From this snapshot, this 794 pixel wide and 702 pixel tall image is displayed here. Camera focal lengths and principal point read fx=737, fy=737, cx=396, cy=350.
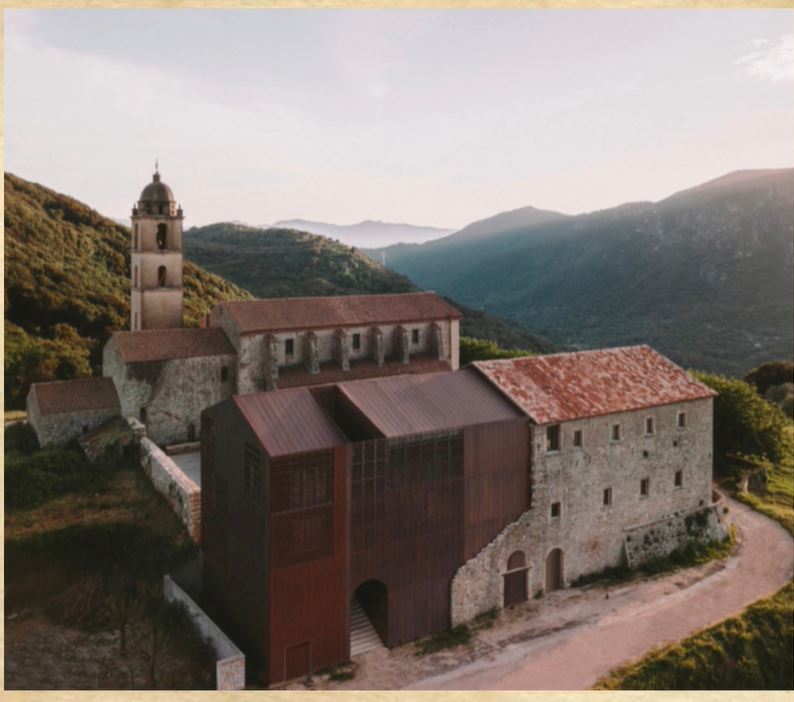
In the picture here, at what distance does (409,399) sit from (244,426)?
3933 mm

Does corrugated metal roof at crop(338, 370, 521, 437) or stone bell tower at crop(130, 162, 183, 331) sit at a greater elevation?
stone bell tower at crop(130, 162, 183, 331)

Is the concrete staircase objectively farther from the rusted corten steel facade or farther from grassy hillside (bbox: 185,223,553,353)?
grassy hillside (bbox: 185,223,553,353)

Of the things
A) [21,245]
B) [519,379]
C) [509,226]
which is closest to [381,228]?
[509,226]

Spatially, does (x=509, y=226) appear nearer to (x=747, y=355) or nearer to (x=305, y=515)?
(x=747, y=355)

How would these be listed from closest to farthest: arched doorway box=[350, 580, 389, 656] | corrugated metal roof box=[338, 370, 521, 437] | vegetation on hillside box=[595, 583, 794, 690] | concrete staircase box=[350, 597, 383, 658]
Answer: vegetation on hillside box=[595, 583, 794, 690]
concrete staircase box=[350, 597, 383, 658]
arched doorway box=[350, 580, 389, 656]
corrugated metal roof box=[338, 370, 521, 437]

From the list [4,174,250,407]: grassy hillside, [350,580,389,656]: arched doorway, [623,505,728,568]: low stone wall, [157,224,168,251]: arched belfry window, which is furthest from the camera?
[4,174,250,407]: grassy hillside

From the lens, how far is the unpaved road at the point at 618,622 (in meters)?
14.7

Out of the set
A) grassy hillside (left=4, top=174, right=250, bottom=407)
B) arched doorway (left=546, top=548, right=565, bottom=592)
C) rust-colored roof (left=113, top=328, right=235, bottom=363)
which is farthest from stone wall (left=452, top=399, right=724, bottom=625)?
grassy hillside (left=4, top=174, right=250, bottom=407)

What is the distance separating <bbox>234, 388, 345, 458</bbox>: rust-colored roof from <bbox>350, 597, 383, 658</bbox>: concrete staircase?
13.6ft

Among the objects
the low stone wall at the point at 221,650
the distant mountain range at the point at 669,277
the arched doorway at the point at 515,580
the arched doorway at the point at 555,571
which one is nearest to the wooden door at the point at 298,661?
the low stone wall at the point at 221,650

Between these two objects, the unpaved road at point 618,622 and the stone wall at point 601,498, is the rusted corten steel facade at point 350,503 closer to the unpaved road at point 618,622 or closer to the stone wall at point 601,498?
the stone wall at point 601,498

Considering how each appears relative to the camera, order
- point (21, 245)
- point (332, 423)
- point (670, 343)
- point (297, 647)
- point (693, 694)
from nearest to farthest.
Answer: point (693, 694)
point (297, 647)
point (332, 423)
point (21, 245)
point (670, 343)

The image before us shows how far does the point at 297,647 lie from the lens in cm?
1438

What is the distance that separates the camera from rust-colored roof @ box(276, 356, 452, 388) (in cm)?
2586
